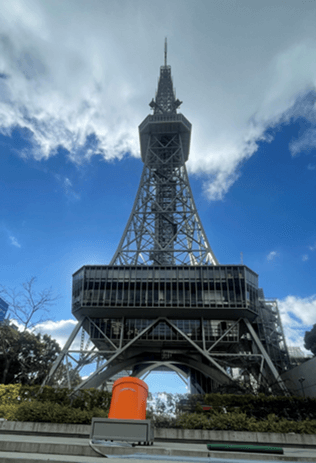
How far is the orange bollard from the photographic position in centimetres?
679

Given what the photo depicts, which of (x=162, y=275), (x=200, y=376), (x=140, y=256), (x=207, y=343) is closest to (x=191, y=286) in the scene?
(x=162, y=275)

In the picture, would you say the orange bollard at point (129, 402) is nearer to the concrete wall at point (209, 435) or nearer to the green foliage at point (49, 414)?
the concrete wall at point (209, 435)

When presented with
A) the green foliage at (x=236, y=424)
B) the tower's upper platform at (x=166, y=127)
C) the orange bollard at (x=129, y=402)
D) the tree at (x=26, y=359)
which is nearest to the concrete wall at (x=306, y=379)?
the green foliage at (x=236, y=424)

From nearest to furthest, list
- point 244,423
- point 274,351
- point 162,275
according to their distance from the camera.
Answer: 1. point 244,423
2. point 162,275
3. point 274,351

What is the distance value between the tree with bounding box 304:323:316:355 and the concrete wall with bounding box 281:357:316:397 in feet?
60.7

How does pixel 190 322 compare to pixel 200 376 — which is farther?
pixel 200 376

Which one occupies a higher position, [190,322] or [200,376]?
[190,322]

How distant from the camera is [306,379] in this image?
3447 centimetres

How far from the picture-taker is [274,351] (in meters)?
50.2

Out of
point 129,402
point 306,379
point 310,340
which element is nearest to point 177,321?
point 306,379

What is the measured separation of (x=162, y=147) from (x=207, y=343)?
140ft

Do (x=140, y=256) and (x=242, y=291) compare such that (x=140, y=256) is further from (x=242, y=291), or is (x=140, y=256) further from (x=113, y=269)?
(x=242, y=291)

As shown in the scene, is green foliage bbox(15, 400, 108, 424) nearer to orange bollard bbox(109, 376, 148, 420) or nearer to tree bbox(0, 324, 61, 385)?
orange bollard bbox(109, 376, 148, 420)

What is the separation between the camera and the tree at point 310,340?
55562 mm
